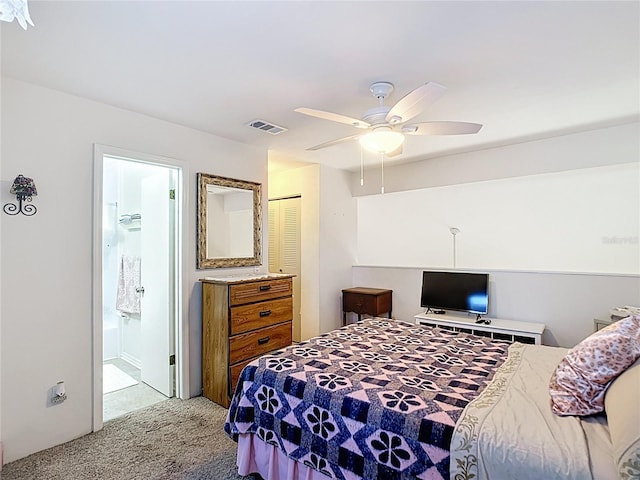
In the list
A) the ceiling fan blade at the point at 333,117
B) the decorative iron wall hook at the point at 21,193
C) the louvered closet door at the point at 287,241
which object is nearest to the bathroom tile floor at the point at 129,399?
the decorative iron wall hook at the point at 21,193

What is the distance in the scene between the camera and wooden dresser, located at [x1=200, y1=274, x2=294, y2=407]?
113 inches

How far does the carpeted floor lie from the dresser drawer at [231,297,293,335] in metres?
0.73

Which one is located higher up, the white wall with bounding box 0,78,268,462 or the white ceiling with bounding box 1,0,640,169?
the white ceiling with bounding box 1,0,640,169

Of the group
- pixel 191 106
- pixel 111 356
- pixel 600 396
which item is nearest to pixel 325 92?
pixel 191 106

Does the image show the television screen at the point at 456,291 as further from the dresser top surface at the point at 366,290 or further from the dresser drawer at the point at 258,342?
the dresser drawer at the point at 258,342

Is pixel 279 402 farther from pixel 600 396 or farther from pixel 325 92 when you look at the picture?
pixel 325 92

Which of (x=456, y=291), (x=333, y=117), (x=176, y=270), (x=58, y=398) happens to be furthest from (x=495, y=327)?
(x=58, y=398)

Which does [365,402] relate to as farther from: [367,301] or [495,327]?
[367,301]

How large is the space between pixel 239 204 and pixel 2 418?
2.38 meters

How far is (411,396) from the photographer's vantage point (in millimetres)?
1541

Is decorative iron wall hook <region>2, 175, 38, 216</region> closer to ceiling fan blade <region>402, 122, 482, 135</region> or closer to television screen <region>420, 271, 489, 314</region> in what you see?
ceiling fan blade <region>402, 122, 482, 135</region>

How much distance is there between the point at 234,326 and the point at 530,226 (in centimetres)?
416

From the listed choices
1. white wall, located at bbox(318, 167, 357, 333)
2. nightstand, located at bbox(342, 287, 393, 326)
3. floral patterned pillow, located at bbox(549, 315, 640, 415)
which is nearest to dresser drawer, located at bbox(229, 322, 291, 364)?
white wall, located at bbox(318, 167, 357, 333)

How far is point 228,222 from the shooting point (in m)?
3.49
